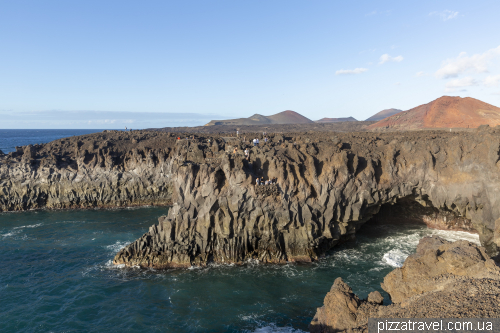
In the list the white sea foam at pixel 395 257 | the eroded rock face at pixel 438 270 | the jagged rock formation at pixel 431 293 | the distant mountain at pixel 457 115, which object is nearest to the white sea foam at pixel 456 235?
the white sea foam at pixel 395 257

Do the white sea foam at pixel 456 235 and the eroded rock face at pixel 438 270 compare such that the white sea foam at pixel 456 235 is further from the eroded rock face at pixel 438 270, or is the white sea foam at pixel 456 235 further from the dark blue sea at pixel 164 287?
the eroded rock face at pixel 438 270

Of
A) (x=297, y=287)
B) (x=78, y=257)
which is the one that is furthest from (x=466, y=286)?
(x=78, y=257)

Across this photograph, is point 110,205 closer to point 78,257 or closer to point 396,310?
point 78,257

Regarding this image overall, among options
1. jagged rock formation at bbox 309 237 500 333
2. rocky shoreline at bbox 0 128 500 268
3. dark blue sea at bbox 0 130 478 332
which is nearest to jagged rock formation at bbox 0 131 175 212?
dark blue sea at bbox 0 130 478 332

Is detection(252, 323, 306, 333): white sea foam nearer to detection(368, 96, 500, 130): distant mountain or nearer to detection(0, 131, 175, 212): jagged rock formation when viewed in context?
detection(0, 131, 175, 212): jagged rock formation

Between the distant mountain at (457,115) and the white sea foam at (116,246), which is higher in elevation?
the distant mountain at (457,115)
